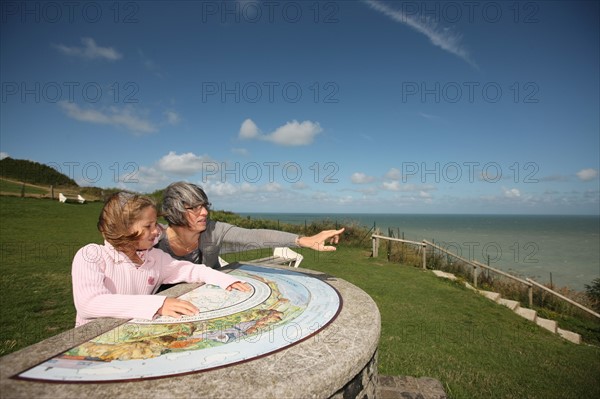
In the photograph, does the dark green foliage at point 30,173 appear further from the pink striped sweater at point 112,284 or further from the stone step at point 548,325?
the stone step at point 548,325

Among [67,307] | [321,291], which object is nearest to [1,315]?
[67,307]

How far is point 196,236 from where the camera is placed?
3.11m

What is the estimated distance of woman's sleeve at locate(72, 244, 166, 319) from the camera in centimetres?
194

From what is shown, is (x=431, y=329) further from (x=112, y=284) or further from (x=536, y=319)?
(x=112, y=284)

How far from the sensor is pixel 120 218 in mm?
2076

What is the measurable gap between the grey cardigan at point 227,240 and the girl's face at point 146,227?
2.95ft

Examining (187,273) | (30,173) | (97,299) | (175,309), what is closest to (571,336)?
(187,273)

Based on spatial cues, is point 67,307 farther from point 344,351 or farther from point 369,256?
point 369,256

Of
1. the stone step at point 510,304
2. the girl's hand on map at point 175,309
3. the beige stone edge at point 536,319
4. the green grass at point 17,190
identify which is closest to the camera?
the girl's hand on map at point 175,309

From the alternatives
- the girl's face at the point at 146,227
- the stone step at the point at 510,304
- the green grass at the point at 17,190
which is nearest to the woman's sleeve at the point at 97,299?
the girl's face at the point at 146,227

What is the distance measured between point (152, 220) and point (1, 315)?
17.1 feet

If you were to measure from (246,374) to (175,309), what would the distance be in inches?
33.2

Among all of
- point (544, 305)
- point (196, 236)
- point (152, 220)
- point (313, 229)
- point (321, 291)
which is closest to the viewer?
point (152, 220)

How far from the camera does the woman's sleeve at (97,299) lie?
1.94 m
